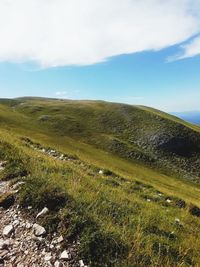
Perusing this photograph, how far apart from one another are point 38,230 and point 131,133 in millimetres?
81072

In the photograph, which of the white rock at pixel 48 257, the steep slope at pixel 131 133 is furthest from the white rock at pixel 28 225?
the steep slope at pixel 131 133

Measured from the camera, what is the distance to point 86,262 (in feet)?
21.7

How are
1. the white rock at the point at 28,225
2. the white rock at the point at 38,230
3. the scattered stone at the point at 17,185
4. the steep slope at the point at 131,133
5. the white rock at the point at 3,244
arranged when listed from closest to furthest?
the white rock at the point at 3,244 < the white rock at the point at 38,230 < the white rock at the point at 28,225 < the scattered stone at the point at 17,185 < the steep slope at the point at 131,133

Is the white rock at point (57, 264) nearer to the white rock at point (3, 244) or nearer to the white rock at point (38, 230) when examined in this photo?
the white rock at point (38, 230)

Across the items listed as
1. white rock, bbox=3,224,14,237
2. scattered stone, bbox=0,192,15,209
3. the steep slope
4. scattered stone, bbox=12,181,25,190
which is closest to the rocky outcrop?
white rock, bbox=3,224,14,237

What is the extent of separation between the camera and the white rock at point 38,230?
756 cm

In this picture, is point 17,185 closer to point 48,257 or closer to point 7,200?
point 7,200

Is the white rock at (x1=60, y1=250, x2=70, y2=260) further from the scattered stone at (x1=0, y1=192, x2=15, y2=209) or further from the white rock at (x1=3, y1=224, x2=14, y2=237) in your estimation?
the scattered stone at (x1=0, y1=192, x2=15, y2=209)

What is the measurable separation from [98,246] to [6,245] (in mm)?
2154

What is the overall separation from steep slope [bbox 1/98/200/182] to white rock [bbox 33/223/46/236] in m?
62.6

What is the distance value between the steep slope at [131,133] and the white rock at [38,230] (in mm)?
62600

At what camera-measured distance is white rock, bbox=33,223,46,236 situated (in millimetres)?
7561

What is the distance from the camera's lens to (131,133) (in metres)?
88.1

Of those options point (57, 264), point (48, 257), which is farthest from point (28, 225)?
point (57, 264)
